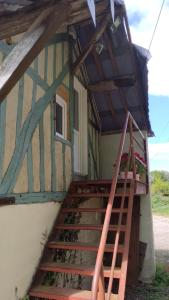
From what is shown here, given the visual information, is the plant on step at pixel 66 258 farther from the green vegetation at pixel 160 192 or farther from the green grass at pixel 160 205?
the green vegetation at pixel 160 192

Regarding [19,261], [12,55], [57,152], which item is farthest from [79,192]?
[12,55]

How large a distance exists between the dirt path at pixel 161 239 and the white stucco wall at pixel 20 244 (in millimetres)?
7496

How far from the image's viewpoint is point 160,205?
27.2m

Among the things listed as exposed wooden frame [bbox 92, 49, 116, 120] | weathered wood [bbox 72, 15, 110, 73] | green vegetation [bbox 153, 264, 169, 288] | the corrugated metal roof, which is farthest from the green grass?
weathered wood [bbox 72, 15, 110, 73]

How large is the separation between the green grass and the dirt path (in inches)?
90.4

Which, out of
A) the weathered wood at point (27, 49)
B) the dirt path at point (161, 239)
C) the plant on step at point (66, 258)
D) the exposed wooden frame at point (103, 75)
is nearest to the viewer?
the weathered wood at point (27, 49)

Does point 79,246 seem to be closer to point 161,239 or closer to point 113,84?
point 113,84

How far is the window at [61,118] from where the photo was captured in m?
5.79

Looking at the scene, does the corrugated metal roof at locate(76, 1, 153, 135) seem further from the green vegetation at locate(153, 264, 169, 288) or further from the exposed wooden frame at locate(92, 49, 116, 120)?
the green vegetation at locate(153, 264, 169, 288)

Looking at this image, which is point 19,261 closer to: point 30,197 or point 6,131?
point 30,197

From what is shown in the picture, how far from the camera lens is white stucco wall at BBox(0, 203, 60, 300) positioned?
3.59 m

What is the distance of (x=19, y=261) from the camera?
390 centimetres

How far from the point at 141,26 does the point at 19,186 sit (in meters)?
4.40

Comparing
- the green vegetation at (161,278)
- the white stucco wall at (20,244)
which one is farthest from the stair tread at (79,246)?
the green vegetation at (161,278)
